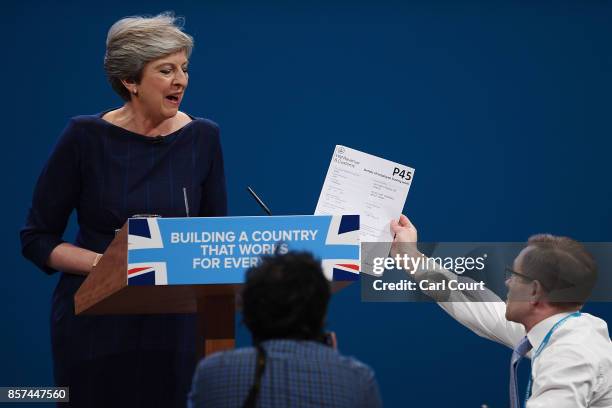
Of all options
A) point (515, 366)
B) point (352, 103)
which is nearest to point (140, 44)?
point (515, 366)

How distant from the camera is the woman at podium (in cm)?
284

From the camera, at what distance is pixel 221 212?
3.04m

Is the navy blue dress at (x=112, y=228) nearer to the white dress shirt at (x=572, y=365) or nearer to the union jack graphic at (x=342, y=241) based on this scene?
the union jack graphic at (x=342, y=241)

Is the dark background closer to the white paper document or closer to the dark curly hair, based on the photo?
the white paper document

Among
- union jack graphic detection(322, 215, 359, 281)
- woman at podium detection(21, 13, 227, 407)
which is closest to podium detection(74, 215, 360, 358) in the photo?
union jack graphic detection(322, 215, 359, 281)

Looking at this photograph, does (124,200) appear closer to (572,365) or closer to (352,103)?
(572,365)

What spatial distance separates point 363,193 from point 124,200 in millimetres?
681

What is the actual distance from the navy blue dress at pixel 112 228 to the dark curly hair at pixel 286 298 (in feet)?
3.24

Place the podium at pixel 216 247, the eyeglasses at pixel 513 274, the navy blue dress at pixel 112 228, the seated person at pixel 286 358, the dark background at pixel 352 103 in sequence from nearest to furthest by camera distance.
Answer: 1. the seated person at pixel 286 358
2. the podium at pixel 216 247
3. the navy blue dress at pixel 112 228
4. the eyeglasses at pixel 513 274
5. the dark background at pixel 352 103

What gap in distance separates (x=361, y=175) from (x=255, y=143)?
172 cm

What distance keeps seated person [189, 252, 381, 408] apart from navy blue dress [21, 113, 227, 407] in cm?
95

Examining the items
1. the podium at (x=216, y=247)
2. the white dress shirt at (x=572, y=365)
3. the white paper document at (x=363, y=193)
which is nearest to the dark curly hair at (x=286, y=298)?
the podium at (x=216, y=247)

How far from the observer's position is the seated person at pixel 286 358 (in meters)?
1.88

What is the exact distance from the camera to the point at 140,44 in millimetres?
2908
